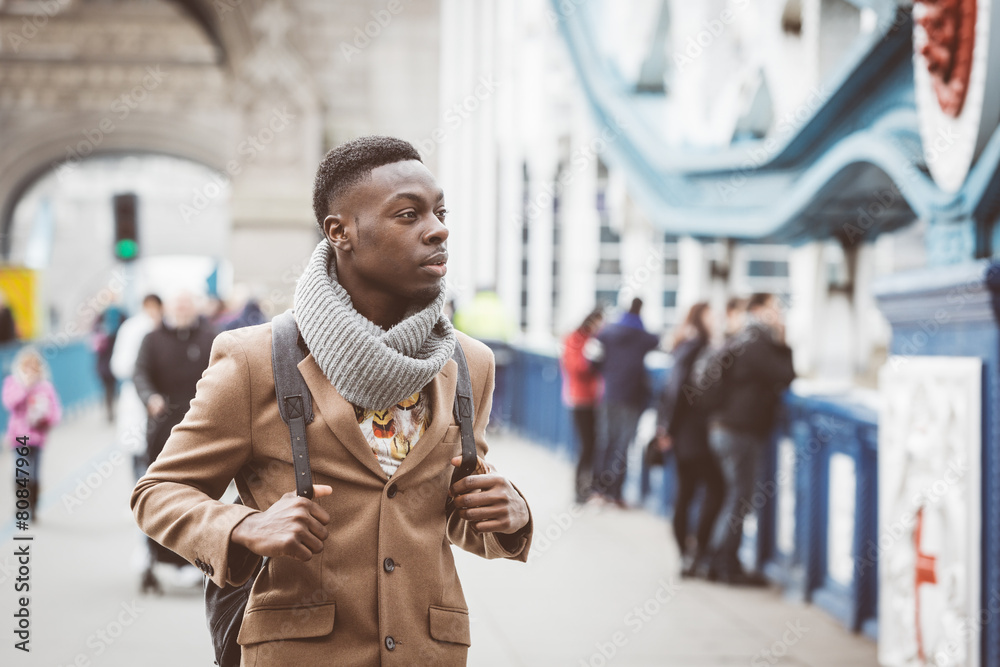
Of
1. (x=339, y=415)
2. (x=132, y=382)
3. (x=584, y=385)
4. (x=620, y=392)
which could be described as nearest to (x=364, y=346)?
(x=339, y=415)

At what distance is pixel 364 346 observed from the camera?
6.40ft

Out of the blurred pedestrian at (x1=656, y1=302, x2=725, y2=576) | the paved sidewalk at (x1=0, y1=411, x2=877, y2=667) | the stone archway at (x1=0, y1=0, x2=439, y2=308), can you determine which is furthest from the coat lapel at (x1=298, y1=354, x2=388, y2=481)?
the stone archway at (x1=0, y1=0, x2=439, y2=308)

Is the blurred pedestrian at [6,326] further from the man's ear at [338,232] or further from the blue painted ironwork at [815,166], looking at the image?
the man's ear at [338,232]

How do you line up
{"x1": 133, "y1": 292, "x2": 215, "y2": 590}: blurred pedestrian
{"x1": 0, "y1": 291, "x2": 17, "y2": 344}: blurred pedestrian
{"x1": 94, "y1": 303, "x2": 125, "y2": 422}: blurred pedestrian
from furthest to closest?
{"x1": 94, "y1": 303, "x2": 125, "y2": 422}: blurred pedestrian, {"x1": 0, "y1": 291, "x2": 17, "y2": 344}: blurred pedestrian, {"x1": 133, "y1": 292, "x2": 215, "y2": 590}: blurred pedestrian

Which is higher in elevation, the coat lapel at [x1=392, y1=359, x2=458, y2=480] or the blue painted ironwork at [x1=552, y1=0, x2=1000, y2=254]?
the blue painted ironwork at [x1=552, y1=0, x2=1000, y2=254]

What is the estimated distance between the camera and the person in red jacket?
9.84 metres

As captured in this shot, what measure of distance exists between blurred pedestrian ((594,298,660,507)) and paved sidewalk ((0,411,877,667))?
0.53 metres

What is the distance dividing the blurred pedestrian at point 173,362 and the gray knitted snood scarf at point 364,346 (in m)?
4.67

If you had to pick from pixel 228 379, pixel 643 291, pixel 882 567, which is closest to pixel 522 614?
pixel 882 567

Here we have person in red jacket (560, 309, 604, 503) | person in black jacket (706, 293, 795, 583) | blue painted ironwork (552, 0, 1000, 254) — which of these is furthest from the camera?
person in red jacket (560, 309, 604, 503)

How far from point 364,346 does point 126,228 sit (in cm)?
1278

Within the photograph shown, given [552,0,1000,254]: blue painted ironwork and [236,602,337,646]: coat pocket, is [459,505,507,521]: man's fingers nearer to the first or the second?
[236,602,337,646]: coat pocket

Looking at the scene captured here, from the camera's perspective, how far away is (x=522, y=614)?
625 centimetres

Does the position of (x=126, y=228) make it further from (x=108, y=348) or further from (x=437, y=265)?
(x=437, y=265)
